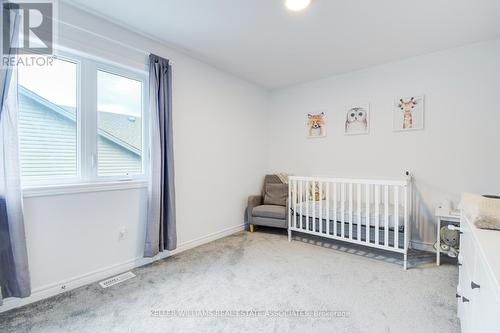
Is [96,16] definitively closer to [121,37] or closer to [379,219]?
[121,37]

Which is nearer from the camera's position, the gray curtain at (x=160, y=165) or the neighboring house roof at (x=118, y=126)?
the neighboring house roof at (x=118, y=126)

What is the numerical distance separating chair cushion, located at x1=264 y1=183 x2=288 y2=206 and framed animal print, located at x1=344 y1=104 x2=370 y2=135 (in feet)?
4.06

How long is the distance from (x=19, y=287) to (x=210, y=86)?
8.68 ft

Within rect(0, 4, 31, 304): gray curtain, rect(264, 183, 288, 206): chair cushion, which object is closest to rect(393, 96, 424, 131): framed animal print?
rect(264, 183, 288, 206): chair cushion

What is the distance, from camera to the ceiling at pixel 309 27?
1.93 meters

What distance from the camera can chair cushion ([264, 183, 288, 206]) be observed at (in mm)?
3632

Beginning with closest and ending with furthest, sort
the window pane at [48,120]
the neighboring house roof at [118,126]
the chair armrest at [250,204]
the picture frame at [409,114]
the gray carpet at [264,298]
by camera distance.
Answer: the gray carpet at [264,298] < the window pane at [48,120] < the neighboring house roof at [118,126] < the picture frame at [409,114] < the chair armrest at [250,204]

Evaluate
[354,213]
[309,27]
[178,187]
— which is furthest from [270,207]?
[309,27]

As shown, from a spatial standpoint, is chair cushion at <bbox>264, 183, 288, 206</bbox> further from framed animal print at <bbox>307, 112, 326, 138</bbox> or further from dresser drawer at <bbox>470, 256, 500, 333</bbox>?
dresser drawer at <bbox>470, 256, 500, 333</bbox>

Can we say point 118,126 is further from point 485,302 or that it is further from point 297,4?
point 485,302

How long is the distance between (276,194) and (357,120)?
1572mm

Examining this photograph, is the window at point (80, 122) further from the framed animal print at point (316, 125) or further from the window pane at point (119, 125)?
the framed animal print at point (316, 125)

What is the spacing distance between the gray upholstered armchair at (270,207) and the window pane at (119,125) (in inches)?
67.9

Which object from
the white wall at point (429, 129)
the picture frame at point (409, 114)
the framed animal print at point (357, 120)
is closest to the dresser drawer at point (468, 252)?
the white wall at point (429, 129)
